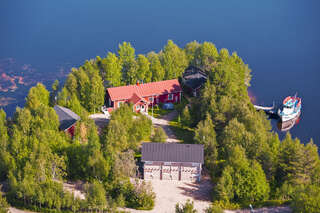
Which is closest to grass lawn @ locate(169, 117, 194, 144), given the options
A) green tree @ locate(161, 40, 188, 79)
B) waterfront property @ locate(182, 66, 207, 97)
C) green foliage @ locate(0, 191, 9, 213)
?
waterfront property @ locate(182, 66, 207, 97)

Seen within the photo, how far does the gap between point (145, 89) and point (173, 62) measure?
361 inches

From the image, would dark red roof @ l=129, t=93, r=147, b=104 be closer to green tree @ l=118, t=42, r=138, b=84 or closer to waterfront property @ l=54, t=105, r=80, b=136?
green tree @ l=118, t=42, r=138, b=84

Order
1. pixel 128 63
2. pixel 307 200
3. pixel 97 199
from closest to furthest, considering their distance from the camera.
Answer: pixel 307 200, pixel 97 199, pixel 128 63

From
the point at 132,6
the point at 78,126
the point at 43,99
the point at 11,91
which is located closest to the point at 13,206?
the point at 78,126

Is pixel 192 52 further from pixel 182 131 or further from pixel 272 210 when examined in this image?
pixel 272 210

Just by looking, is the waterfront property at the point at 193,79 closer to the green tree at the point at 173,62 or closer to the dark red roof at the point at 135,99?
the green tree at the point at 173,62

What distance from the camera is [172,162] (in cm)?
4559

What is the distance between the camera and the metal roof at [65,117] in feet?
176

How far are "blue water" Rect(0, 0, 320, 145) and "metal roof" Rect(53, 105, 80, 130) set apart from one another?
36.2 metres

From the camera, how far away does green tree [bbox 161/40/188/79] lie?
70.4 m

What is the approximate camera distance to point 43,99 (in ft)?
197

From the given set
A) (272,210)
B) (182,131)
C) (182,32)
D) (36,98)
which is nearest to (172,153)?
(182,131)

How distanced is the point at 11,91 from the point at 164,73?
38.1 metres

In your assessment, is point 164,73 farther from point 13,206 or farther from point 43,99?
point 13,206
